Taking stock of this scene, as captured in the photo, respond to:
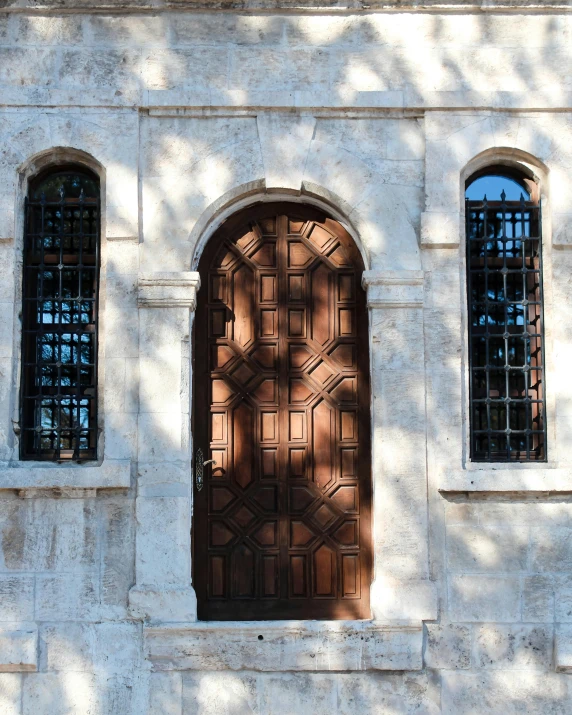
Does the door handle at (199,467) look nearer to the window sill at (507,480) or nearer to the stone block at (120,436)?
the stone block at (120,436)

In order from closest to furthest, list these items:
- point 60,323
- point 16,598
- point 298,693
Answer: point 298,693 → point 16,598 → point 60,323

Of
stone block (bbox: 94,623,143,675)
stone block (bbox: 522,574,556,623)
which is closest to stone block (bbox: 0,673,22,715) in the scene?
stone block (bbox: 94,623,143,675)

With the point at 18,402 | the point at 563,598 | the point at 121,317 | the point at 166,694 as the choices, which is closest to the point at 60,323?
the point at 121,317

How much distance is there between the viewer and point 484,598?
6645 millimetres

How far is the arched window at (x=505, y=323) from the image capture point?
22.8 ft

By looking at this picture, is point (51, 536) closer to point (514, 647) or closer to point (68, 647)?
point (68, 647)

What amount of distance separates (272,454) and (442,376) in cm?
131

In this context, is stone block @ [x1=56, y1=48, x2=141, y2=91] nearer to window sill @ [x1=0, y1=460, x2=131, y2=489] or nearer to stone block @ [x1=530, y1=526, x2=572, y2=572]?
window sill @ [x1=0, y1=460, x2=131, y2=489]

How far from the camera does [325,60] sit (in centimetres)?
A: 709

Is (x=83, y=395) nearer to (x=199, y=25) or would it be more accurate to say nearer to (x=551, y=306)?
(x=199, y=25)

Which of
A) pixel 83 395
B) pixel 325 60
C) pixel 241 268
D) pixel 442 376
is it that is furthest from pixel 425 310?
pixel 83 395

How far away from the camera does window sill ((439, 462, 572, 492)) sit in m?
6.64

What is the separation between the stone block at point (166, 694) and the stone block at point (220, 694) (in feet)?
0.11

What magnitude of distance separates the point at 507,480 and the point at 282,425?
1591 mm
